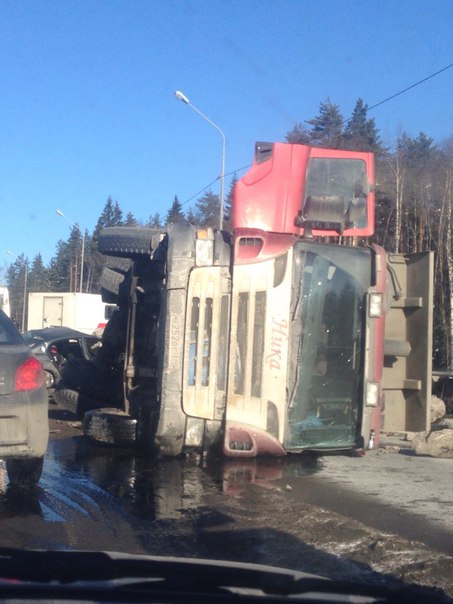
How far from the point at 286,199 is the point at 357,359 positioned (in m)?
Result: 1.62

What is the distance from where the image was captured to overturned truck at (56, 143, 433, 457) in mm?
7211

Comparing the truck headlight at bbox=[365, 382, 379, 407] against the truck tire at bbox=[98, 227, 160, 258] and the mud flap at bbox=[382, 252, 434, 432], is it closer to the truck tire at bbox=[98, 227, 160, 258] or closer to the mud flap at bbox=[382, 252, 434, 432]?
the mud flap at bbox=[382, 252, 434, 432]

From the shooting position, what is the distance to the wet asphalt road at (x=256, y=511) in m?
5.10

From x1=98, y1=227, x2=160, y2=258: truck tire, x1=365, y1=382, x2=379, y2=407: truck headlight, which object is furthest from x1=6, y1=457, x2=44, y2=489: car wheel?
x1=365, y1=382, x2=379, y2=407: truck headlight

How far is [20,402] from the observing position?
6.16 meters

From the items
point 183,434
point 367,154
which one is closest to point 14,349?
point 183,434

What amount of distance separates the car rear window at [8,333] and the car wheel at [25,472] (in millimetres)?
995

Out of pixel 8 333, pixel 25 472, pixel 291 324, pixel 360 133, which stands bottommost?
pixel 25 472

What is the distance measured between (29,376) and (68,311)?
27696 millimetres

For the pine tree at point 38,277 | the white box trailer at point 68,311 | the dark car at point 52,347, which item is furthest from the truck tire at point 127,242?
the pine tree at point 38,277

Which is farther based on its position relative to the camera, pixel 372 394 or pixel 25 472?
pixel 372 394

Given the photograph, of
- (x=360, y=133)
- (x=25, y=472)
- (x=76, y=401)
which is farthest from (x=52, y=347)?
(x=360, y=133)

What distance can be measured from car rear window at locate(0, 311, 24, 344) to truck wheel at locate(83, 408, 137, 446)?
2.03m

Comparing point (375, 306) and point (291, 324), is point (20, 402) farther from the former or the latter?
point (375, 306)
